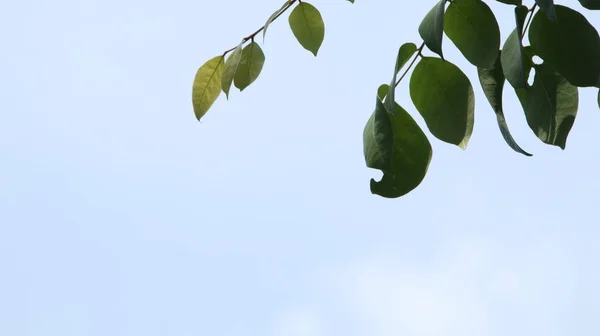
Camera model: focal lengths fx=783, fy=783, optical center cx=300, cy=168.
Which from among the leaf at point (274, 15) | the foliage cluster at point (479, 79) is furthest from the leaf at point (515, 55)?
the leaf at point (274, 15)

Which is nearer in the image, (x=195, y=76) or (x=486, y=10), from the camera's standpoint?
(x=486, y=10)

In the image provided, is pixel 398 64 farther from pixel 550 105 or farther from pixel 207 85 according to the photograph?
pixel 207 85

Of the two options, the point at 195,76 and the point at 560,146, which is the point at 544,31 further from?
the point at 195,76

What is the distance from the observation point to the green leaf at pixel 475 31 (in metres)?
0.45

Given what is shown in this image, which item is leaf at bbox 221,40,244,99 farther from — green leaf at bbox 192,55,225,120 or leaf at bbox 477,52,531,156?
leaf at bbox 477,52,531,156

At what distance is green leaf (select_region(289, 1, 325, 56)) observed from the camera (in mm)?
584

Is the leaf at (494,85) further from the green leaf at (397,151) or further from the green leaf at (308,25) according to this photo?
the green leaf at (308,25)

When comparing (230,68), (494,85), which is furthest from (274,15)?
(494,85)

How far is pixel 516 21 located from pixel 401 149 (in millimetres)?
97

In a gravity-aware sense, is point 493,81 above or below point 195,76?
below

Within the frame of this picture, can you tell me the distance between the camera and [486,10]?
1.48 ft

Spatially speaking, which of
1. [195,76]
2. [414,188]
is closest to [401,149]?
[414,188]

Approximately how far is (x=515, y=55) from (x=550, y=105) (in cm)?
5

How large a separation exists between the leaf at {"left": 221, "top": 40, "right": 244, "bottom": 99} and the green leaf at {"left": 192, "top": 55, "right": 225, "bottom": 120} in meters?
0.04
